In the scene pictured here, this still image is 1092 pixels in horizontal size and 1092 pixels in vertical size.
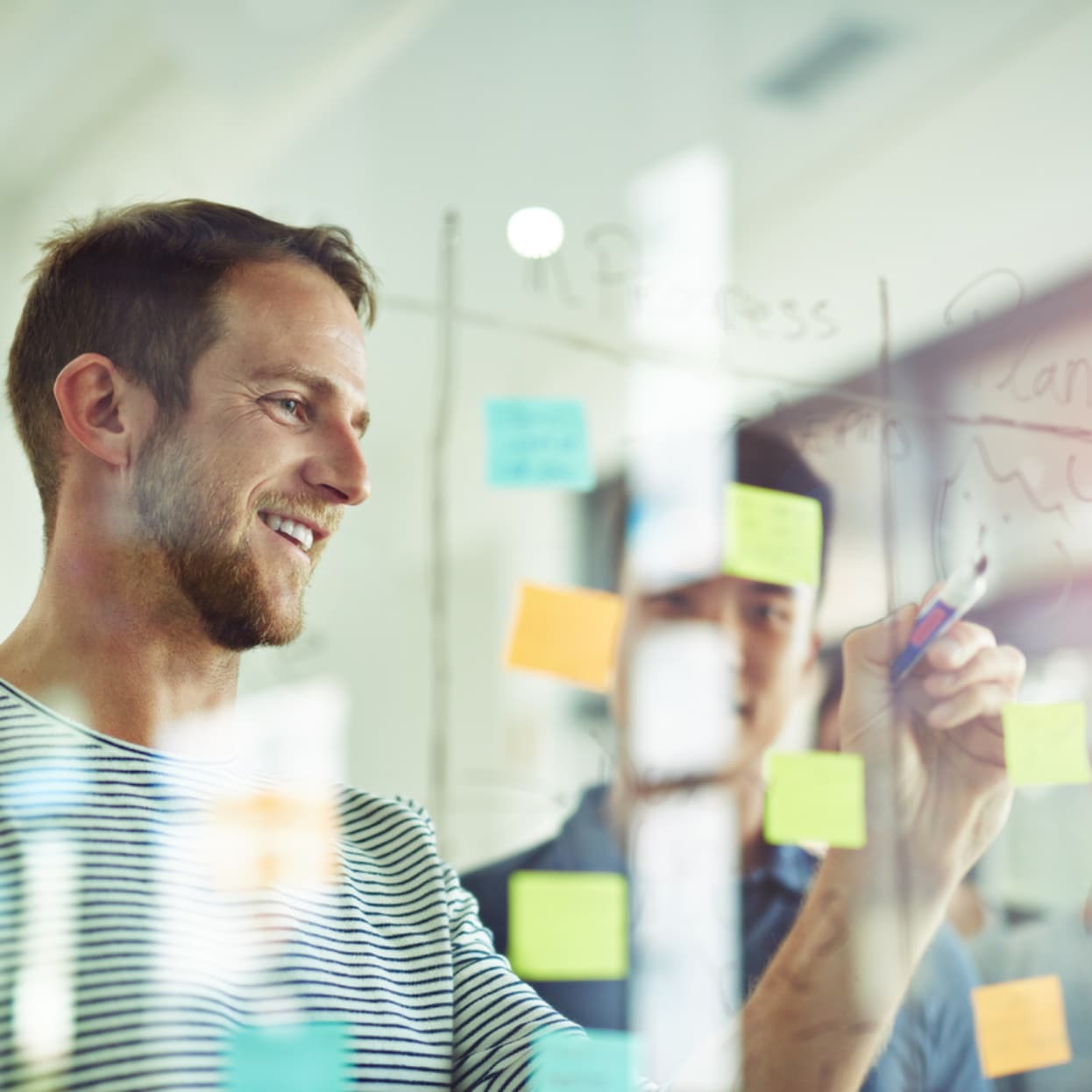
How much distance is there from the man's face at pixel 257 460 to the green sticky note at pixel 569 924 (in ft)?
1.46

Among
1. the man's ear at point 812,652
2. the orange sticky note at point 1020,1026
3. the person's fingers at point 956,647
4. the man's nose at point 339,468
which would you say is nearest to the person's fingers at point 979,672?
the person's fingers at point 956,647

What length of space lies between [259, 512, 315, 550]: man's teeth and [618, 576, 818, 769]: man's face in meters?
0.49

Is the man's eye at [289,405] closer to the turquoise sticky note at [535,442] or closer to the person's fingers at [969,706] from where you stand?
the turquoise sticky note at [535,442]

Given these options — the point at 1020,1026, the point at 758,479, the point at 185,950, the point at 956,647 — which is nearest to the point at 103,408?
the point at 185,950

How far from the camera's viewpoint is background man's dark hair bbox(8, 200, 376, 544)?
0.77 metres

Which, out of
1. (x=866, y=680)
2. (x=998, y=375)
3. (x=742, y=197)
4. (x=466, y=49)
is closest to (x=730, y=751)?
(x=866, y=680)

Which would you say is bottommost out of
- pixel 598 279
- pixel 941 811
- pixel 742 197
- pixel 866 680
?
pixel 941 811

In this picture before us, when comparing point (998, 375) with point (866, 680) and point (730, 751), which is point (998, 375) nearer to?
point (866, 680)

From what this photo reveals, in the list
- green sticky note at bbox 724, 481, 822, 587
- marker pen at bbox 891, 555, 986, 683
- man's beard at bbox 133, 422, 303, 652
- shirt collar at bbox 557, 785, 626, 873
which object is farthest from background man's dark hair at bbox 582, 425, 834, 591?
man's beard at bbox 133, 422, 303, 652

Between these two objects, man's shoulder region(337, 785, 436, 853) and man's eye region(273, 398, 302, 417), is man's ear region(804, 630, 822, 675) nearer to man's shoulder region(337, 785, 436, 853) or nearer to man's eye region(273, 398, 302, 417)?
man's shoulder region(337, 785, 436, 853)

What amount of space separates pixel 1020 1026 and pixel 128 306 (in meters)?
1.02

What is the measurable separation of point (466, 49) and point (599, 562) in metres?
0.62

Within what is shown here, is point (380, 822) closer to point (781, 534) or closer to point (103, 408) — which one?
point (103, 408)

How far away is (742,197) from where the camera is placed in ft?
5.07
